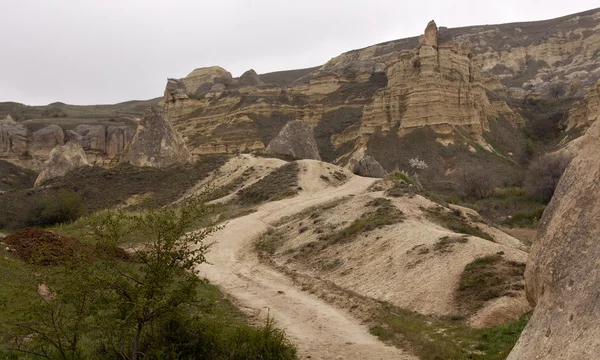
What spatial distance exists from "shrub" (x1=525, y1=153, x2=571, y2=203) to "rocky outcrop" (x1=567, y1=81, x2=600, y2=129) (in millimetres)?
19953

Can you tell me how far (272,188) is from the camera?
32000 millimetres

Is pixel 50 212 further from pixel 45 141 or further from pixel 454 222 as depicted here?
pixel 45 141

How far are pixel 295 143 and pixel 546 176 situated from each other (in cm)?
2313

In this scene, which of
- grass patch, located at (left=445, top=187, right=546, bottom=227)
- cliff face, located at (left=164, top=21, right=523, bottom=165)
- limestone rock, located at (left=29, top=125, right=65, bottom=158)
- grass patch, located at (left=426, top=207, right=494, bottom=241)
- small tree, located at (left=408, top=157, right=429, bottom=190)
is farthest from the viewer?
limestone rock, located at (left=29, top=125, right=65, bottom=158)

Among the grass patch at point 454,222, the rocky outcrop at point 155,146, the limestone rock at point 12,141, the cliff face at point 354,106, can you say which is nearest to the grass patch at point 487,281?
the grass patch at point 454,222

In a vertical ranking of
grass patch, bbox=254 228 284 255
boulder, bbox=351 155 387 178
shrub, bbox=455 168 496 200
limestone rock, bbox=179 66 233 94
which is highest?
limestone rock, bbox=179 66 233 94

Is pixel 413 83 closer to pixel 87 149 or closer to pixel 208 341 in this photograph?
pixel 87 149

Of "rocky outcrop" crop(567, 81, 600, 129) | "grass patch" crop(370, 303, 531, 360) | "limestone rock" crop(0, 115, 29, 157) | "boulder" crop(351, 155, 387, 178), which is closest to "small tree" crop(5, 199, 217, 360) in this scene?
"grass patch" crop(370, 303, 531, 360)

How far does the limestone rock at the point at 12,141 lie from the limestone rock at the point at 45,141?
3.30ft

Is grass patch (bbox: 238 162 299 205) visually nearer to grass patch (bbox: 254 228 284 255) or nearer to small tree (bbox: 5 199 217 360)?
grass patch (bbox: 254 228 284 255)

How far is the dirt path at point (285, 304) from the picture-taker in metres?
9.48

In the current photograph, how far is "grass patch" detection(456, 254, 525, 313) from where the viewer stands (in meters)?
11.4

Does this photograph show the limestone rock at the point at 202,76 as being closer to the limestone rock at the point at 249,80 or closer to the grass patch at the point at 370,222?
the limestone rock at the point at 249,80

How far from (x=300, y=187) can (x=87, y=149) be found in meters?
50.0
